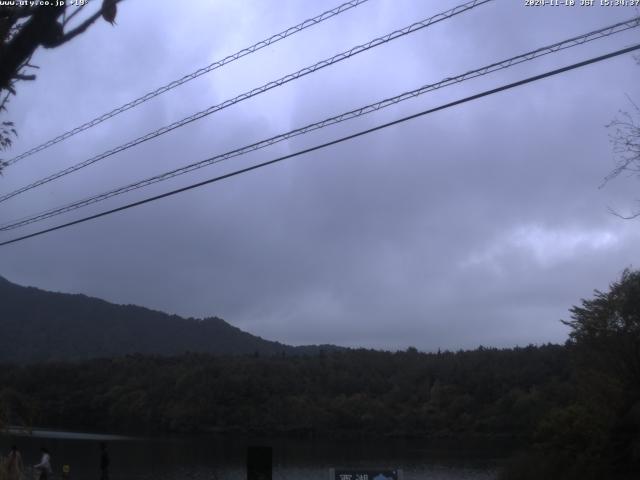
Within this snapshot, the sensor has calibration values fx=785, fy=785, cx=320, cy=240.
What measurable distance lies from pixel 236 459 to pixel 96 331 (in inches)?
4495

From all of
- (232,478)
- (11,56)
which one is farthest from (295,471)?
(11,56)

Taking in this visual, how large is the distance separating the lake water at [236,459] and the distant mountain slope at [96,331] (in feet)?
224

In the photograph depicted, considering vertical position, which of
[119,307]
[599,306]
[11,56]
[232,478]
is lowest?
[232,478]

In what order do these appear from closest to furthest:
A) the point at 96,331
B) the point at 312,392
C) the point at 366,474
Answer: the point at 366,474 < the point at 312,392 < the point at 96,331

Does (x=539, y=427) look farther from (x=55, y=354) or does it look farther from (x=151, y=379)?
(x=55, y=354)

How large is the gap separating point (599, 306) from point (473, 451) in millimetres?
29000

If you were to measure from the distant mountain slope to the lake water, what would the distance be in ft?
224

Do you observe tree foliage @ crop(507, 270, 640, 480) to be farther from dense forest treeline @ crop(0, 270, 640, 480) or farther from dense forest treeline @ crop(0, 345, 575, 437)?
dense forest treeline @ crop(0, 345, 575, 437)

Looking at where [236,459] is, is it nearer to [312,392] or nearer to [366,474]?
[366,474]

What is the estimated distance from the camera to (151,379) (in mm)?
92312

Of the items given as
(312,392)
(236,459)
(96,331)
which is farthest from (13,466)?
(96,331)

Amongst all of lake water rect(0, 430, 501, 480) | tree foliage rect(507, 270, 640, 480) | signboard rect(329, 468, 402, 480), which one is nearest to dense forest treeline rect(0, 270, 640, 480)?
lake water rect(0, 430, 501, 480)

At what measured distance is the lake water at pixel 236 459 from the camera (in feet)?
120

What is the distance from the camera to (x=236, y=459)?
47688 mm
